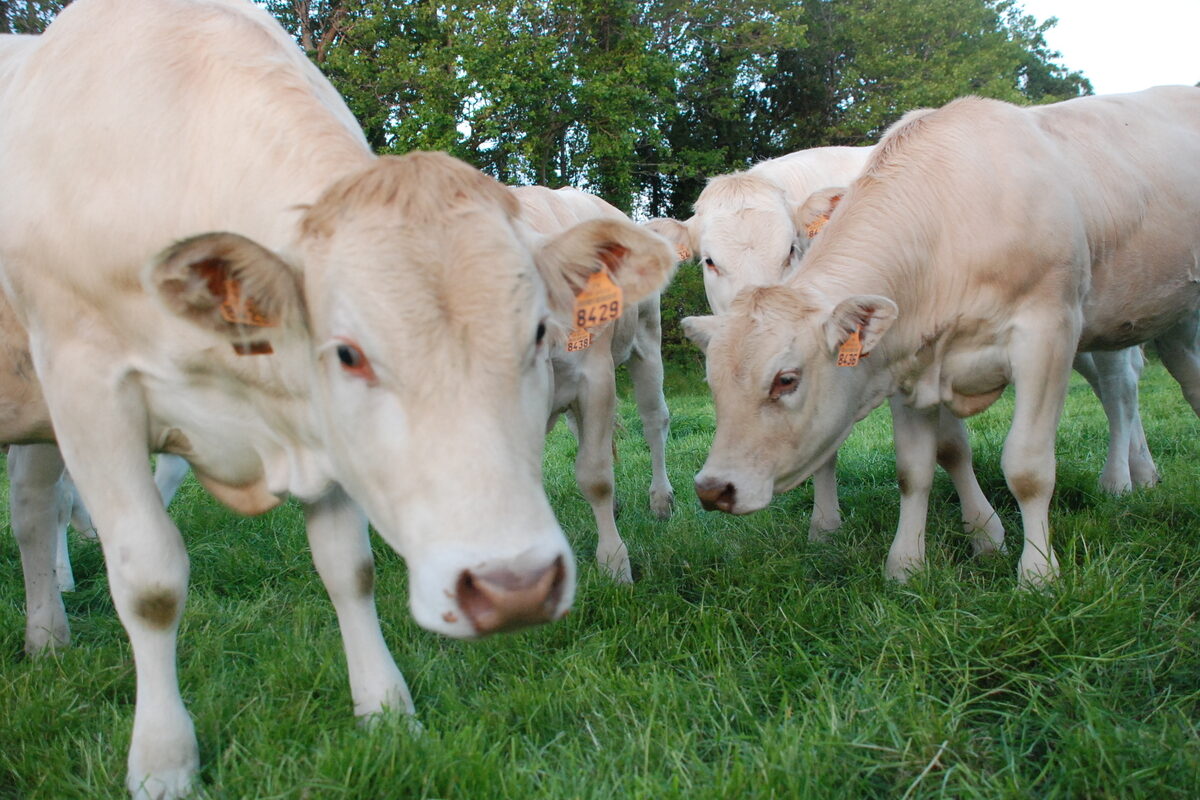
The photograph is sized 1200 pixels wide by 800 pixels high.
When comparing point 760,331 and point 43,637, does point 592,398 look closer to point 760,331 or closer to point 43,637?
point 760,331

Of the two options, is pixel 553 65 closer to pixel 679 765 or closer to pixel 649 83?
pixel 649 83

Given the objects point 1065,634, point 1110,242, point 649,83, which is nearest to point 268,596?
point 1065,634

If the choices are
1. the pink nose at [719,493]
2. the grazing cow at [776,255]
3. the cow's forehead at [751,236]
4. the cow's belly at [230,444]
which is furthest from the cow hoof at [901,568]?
the cow's belly at [230,444]

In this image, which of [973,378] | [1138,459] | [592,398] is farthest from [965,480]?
[1138,459]

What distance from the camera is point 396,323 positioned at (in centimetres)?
229

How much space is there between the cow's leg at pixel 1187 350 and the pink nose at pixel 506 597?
205 inches

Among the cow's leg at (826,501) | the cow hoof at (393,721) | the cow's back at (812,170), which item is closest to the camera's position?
the cow hoof at (393,721)

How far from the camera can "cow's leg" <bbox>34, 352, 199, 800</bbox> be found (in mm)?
2801

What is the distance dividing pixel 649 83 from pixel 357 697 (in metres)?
19.3

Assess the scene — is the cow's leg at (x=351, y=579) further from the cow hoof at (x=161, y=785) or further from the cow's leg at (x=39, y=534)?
the cow's leg at (x=39, y=534)

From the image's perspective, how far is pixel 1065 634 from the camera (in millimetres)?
3018

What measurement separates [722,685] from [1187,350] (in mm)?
4488

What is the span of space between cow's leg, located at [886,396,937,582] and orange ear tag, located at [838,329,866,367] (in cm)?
76

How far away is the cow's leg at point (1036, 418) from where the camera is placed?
13.9ft
